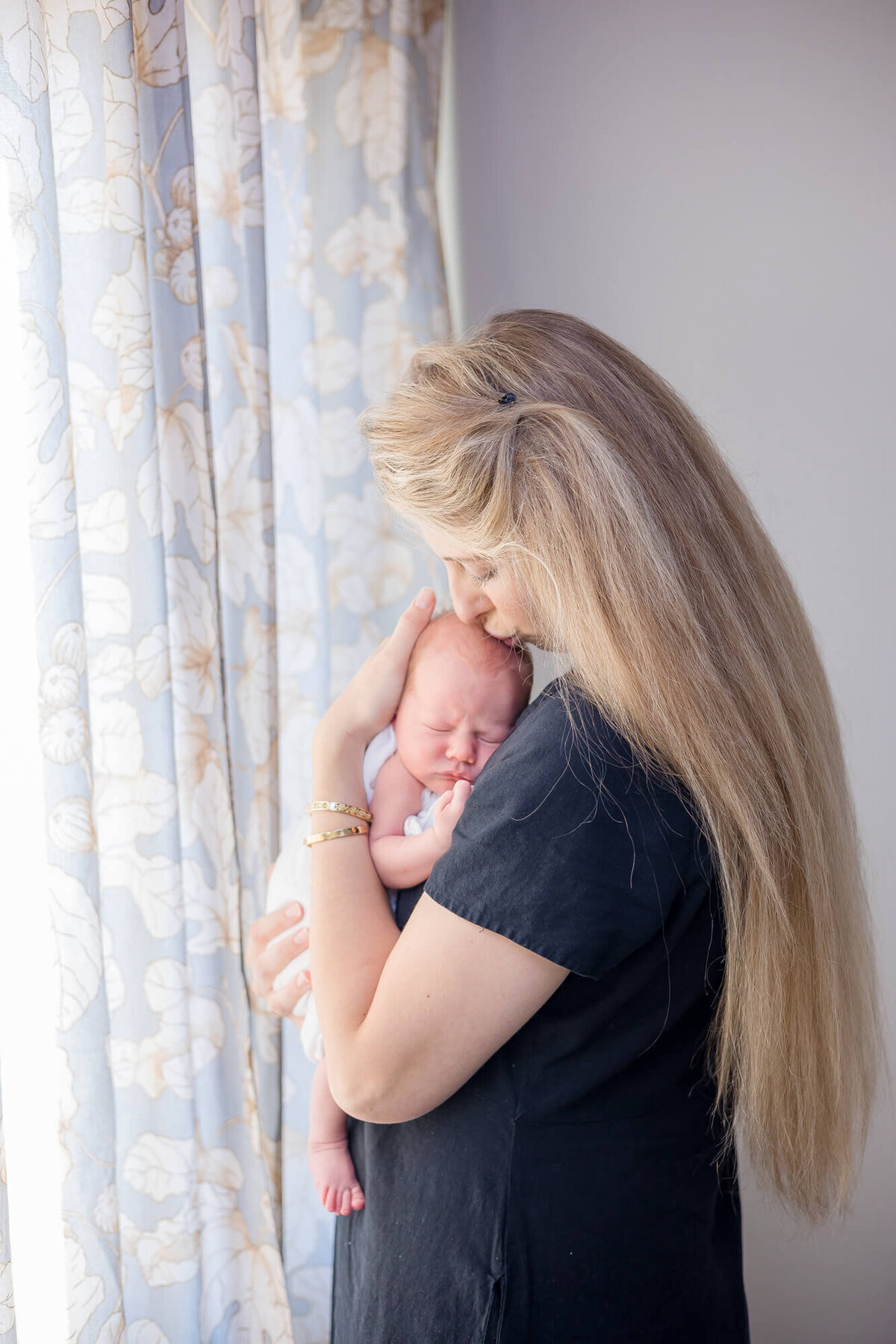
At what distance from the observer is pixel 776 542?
1809 millimetres

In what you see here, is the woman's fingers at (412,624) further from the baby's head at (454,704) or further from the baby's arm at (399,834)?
the baby's arm at (399,834)

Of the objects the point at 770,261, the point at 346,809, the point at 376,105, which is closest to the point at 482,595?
the point at 346,809

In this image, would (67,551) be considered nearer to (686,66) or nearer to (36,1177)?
(36,1177)

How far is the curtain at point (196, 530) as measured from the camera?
127cm

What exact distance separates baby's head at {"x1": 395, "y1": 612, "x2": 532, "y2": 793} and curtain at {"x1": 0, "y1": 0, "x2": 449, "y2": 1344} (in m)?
0.44

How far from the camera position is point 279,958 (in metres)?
1.24

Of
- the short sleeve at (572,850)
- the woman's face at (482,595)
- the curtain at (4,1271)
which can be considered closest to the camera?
the short sleeve at (572,850)

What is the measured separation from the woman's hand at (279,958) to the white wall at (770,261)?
1.08 m

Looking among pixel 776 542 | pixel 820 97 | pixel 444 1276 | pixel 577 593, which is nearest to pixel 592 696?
pixel 577 593

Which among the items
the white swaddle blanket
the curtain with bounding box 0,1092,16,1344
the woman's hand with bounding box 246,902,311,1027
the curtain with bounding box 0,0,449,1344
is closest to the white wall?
the curtain with bounding box 0,0,449,1344

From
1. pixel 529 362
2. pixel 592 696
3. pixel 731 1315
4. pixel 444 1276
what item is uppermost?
pixel 529 362

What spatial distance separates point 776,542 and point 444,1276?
1383 mm

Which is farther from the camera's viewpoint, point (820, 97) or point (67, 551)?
point (820, 97)

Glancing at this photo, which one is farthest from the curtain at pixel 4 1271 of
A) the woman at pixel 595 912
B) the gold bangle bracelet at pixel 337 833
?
the gold bangle bracelet at pixel 337 833
